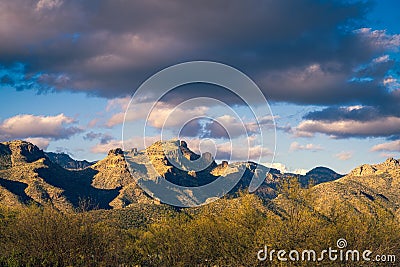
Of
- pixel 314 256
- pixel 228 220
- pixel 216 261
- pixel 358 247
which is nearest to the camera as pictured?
pixel 314 256

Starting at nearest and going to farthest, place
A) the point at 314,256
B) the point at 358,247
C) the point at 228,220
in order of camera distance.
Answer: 1. the point at 314,256
2. the point at 358,247
3. the point at 228,220

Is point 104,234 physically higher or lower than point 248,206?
lower

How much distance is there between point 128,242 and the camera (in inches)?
2501

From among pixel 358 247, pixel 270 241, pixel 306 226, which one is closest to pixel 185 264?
pixel 270 241

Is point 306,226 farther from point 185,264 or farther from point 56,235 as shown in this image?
point 56,235

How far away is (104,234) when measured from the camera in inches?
2286

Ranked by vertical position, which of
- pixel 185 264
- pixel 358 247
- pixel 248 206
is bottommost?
pixel 185 264

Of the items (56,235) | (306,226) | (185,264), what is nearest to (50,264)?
(56,235)

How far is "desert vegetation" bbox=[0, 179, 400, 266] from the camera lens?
5450 cm

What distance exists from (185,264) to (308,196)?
1980 cm

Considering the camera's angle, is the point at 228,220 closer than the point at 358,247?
No

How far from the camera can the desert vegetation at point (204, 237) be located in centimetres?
5450

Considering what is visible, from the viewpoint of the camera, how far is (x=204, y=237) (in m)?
64.8

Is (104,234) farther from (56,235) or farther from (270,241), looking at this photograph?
(270,241)
